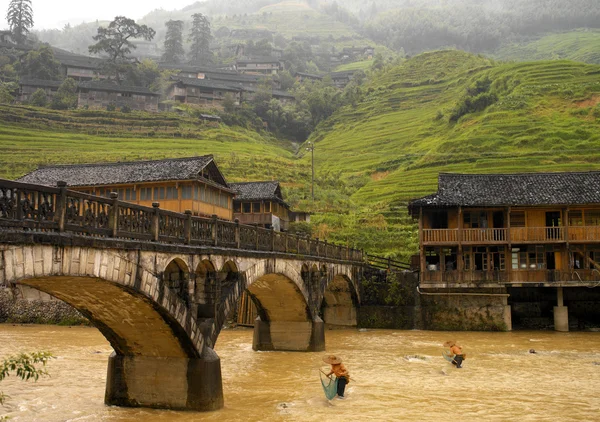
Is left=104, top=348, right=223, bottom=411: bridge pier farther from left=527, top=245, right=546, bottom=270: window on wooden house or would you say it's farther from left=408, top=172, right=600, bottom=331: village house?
left=527, top=245, right=546, bottom=270: window on wooden house

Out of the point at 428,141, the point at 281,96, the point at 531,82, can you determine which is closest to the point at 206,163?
the point at 428,141

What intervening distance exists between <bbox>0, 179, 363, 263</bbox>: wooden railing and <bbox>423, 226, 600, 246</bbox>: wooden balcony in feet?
67.1

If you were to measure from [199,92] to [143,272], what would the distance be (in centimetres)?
10290

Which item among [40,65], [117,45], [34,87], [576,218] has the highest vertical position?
[117,45]

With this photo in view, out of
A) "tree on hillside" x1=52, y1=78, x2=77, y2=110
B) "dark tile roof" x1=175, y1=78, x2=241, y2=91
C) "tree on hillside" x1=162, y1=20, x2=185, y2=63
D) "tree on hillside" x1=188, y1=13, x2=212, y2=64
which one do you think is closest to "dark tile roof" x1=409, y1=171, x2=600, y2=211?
"tree on hillside" x1=52, y1=78, x2=77, y2=110

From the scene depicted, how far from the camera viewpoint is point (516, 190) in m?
40.5

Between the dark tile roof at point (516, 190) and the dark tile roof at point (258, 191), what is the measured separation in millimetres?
17972

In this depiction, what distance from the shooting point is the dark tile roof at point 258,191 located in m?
54.7

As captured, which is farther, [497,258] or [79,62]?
[79,62]

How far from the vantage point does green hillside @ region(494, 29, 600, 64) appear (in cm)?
15462

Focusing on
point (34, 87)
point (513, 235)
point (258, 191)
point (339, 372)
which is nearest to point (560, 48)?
point (34, 87)

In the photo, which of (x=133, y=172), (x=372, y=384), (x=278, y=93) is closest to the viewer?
(x=372, y=384)

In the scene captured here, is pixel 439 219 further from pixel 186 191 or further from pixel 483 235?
pixel 186 191

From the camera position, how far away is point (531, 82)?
90.4m
